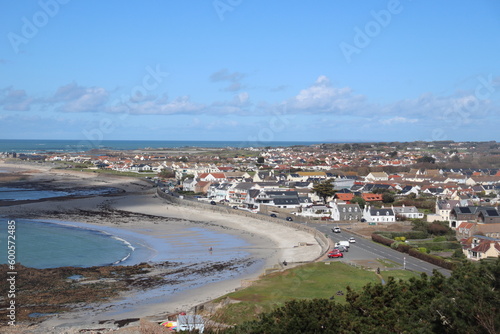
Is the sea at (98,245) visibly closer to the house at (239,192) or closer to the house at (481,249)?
the house at (481,249)

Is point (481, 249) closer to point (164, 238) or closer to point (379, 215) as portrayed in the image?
point (379, 215)

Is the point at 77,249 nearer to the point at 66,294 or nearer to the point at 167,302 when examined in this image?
the point at 66,294

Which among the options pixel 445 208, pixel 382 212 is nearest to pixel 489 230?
pixel 445 208

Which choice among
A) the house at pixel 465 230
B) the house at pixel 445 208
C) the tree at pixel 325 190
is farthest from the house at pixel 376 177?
the house at pixel 465 230

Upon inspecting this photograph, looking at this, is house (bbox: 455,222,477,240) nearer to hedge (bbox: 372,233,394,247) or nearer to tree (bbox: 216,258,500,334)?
hedge (bbox: 372,233,394,247)

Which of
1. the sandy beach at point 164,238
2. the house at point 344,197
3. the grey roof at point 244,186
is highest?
the grey roof at point 244,186

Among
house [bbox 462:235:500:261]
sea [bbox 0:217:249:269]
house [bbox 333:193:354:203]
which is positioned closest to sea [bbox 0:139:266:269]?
sea [bbox 0:217:249:269]
